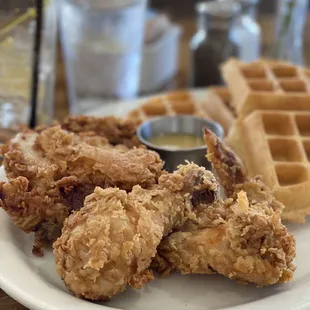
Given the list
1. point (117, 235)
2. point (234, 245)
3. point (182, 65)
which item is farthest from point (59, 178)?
point (182, 65)

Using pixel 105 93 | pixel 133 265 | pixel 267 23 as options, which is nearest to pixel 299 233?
pixel 133 265

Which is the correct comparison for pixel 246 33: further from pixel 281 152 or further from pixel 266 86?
pixel 281 152

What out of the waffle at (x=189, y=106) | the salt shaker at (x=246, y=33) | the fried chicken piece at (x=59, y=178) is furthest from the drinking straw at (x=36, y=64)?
the salt shaker at (x=246, y=33)

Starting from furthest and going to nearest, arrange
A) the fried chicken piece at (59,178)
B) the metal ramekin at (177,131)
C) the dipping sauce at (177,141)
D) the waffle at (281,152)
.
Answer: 1. the dipping sauce at (177,141)
2. the metal ramekin at (177,131)
3. the waffle at (281,152)
4. the fried chicken piece at (59,178)

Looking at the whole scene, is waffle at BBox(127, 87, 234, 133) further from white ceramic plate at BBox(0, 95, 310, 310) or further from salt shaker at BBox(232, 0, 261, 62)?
white ceramic plate at BBox(0, 95, 310, 310)

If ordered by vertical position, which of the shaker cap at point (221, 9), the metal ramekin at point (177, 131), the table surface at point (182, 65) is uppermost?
the shaker cap at point (221, 9)

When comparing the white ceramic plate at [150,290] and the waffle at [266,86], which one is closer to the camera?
the white ceramic plate at [150,290]

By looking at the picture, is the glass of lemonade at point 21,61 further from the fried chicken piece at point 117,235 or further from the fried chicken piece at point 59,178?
the fried chicken piece at point 117,235
